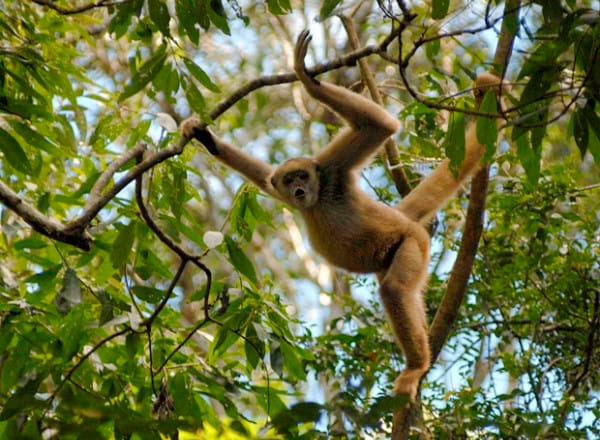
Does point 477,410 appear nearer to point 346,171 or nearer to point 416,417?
point 416,417

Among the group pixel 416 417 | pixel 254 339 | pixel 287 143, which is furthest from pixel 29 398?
pixel 287 143

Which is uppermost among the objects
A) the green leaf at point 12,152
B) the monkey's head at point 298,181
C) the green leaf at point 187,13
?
the monkey's head at point 298,181

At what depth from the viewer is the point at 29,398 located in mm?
3887

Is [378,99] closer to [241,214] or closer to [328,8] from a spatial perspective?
[241,214]

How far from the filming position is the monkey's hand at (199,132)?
279 inches

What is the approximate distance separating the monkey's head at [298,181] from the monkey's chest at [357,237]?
256mm

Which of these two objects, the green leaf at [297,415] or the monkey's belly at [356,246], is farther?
the monkey's belly at [356,246]

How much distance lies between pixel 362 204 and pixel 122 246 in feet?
10.7

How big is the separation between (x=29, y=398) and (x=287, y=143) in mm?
17728

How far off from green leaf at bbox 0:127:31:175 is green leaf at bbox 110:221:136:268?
887 mm

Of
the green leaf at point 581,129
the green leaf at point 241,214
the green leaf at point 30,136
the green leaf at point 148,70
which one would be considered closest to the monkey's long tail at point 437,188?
the green leaf at point 241,214

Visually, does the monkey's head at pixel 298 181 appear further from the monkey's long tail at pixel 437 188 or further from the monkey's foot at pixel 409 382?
the monkey's foot at pixel 409 382

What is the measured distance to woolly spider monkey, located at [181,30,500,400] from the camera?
736cm

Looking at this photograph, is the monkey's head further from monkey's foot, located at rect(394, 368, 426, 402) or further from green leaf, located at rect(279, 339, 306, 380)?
green leaf, located at rect(279, 339, 306, 380)
